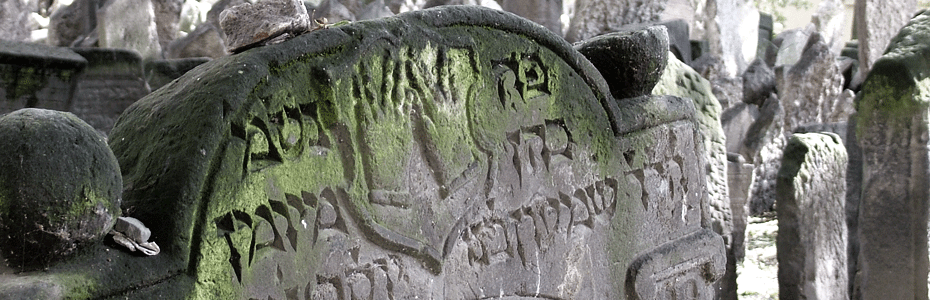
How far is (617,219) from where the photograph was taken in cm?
212

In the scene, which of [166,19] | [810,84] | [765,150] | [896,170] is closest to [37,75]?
[166,19]

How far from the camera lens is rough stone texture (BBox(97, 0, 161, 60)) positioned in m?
4.29

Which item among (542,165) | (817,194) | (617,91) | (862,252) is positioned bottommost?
(862,252)

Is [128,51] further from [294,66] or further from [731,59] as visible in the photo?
[731,59]

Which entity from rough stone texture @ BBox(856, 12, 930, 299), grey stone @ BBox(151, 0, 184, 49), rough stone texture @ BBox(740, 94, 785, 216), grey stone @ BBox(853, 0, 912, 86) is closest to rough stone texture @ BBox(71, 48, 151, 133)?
grey stone @ BBox(151, 0, 184, 49)

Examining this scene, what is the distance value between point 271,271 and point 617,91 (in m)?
1.14

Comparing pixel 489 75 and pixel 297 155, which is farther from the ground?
pixel 489 75

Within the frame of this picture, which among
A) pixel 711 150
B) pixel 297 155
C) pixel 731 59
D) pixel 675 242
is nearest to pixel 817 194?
pixel 711 150

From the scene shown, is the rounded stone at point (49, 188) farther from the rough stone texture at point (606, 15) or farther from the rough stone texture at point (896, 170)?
the rough stone texture at point (606, 15)

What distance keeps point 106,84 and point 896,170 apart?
3851 mm

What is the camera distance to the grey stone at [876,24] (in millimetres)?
7379

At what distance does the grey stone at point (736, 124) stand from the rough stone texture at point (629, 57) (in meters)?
5.28

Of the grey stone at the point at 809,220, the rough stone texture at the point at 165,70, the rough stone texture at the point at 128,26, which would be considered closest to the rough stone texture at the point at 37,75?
the rough stone texture at the point at 165,70

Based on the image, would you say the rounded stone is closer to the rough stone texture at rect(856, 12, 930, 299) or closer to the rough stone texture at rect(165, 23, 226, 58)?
the rough stone texture at rect(165, 23, 226, 58)
